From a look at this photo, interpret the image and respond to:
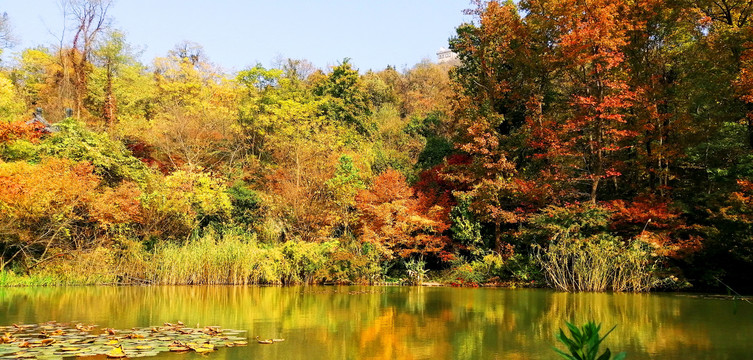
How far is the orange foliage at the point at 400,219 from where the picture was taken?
49.6ft

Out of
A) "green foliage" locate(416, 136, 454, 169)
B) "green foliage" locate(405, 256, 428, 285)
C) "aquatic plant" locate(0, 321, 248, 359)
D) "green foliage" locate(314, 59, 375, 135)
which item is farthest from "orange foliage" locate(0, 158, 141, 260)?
"green foliage" locate(314, 59, 375, 135)

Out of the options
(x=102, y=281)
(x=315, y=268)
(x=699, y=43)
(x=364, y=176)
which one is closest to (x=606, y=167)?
(x=699, y=43)

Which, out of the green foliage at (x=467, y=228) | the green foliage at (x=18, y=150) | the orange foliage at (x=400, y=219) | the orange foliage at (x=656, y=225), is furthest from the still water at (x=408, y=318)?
the green foliage at (x=18, y=150)

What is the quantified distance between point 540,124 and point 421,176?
4.11m

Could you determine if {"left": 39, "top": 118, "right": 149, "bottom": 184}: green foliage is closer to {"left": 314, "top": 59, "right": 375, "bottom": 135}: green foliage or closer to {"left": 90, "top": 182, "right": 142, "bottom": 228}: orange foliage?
{"left": 90, "top": 182, "right": 142, "bottom": 228}: orange foliage

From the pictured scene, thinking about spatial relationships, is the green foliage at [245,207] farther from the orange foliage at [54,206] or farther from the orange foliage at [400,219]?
the orange foliage at [400,219]

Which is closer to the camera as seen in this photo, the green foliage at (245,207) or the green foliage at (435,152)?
the green foliage at (245,207)

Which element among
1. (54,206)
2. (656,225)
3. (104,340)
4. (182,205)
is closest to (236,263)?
(182,205)

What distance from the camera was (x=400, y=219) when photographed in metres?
15.5

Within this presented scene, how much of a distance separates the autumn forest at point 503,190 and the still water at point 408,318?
149 centimetres

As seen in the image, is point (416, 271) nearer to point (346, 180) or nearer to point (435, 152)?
point (346, 180)

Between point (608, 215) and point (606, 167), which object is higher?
point (606, 167)

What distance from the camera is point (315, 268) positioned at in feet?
46.8

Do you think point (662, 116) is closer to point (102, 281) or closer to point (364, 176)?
point (364, 176)
